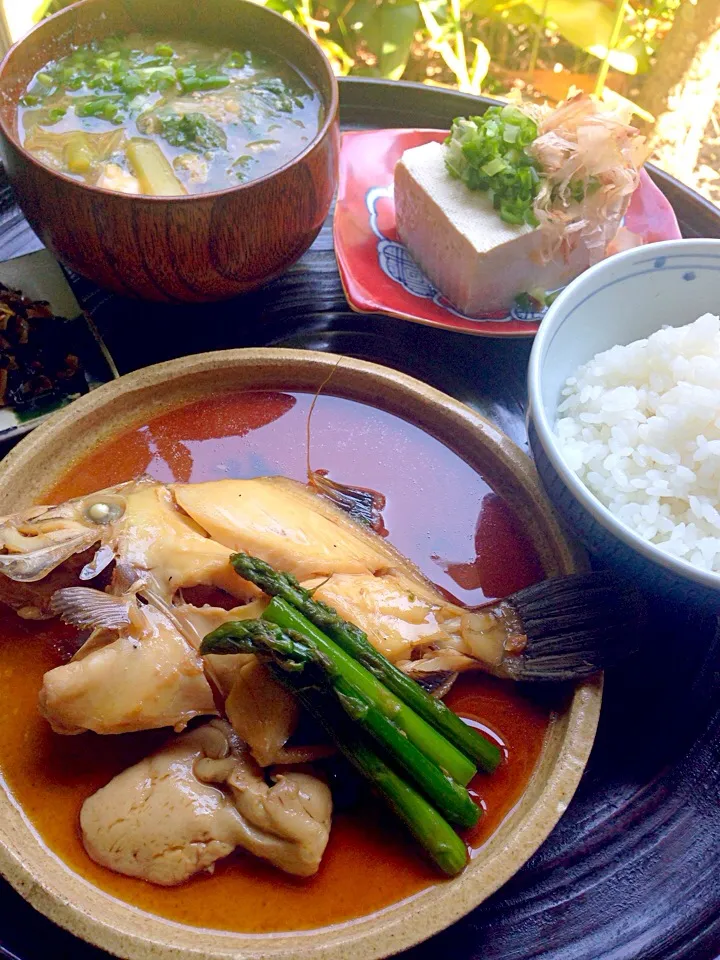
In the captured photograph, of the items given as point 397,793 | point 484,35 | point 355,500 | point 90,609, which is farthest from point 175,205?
point 484,35

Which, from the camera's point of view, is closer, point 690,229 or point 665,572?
point 665,572

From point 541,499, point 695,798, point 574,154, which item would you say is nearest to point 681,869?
point 695,798

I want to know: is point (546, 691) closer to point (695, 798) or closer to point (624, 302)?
point (695, 798)

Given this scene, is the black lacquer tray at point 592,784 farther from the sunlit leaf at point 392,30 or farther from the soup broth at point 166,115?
the sunlit leaf at point 392,30

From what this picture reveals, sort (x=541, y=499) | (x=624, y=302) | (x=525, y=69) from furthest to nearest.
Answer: (x=525, y=69) < (x=624, y=302) < (x=541, y=499)

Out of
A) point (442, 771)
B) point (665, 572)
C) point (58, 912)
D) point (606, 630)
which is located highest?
point (665, 572)
